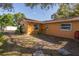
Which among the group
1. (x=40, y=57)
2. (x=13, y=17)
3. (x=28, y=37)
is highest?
(x=13, y=17)

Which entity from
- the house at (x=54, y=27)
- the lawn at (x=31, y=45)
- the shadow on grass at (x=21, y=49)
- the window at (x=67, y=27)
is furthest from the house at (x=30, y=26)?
the window at (x=67, y=27)

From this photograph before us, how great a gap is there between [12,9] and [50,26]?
3.26ft

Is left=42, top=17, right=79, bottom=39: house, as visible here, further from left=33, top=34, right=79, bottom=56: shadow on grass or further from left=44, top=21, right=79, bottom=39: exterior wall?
left=33, top=34, right=79, bottom=56: shadow on grass

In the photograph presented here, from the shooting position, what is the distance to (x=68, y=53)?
557 cm

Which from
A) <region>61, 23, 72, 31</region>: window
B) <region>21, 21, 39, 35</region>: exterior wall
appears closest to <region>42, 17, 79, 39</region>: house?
<region>61, 23, 72, 31</region>: window

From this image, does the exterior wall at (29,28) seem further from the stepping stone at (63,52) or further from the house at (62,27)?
the stepping stone at (63,52)

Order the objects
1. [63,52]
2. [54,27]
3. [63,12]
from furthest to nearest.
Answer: [54,27] < [63,12] < [63,52]

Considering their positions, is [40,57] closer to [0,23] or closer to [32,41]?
[32,41]

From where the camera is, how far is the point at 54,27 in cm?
586

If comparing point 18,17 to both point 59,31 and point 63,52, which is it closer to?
point 59,31

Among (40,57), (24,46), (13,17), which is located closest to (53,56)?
(40,57)

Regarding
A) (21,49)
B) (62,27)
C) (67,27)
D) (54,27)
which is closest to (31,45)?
(21,49)

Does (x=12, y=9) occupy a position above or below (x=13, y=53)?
above

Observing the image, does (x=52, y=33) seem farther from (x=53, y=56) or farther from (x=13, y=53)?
(x=13, y=53)
